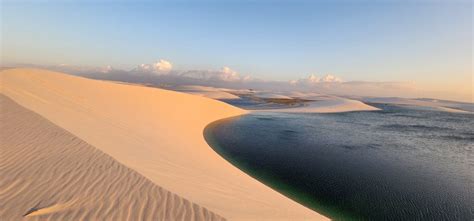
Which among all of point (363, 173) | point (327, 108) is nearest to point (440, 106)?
point (327, 108)

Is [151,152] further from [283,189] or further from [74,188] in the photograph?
[283,189]

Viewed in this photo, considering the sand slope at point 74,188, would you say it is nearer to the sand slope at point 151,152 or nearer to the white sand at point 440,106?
the sand slope at point 151,152

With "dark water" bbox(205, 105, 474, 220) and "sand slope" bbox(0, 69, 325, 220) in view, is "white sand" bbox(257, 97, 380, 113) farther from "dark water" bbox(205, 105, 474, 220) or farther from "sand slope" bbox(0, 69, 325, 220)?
"sand slope" bbox(0, 69, 325, 220)

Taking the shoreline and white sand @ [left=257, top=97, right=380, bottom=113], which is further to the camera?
white sand @ [left=257, top=97, right=380, bottom=113]

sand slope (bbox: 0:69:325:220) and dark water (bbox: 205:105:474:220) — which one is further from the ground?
sand slope (bbox: 0:69:325:220)

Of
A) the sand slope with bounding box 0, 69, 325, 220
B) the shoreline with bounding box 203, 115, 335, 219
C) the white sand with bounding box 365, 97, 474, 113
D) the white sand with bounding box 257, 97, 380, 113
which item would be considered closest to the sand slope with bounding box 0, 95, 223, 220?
the sand slope with bounding box 0, 69, 325, 220

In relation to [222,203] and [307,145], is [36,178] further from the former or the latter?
[307,145]

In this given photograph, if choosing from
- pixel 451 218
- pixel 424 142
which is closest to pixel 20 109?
pixel 451 218

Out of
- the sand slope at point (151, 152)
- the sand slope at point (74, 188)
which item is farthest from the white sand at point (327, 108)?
the sand slope at point (74, 188)
